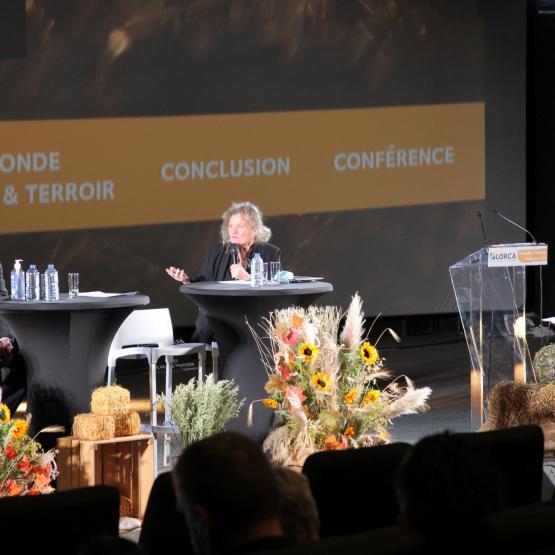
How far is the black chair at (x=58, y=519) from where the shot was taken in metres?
2.27

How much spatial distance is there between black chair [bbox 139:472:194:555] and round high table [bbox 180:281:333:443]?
331cm

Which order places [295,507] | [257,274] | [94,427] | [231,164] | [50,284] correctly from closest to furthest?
A: [295,507], [94,427], [50,284], [257,274], [231,164]

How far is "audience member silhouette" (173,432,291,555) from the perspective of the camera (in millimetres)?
1720

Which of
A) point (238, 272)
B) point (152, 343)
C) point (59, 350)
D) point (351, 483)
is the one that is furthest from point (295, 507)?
point (238, 272)

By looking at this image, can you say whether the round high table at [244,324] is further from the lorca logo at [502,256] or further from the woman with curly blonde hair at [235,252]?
the lorca logo at [502,256]

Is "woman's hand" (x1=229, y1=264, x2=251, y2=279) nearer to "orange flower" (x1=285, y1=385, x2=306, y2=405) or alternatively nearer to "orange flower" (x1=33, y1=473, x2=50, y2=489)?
"orange flower" (x1=285, y1=385, x2=306, y2=405)

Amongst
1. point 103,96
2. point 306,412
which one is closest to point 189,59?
point 103,96

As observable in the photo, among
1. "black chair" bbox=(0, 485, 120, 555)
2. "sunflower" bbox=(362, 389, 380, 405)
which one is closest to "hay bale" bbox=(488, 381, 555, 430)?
"sunflower" bbox=(362, 389, 380, 405)

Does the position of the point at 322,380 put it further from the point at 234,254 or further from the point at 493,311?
the point at 234,254

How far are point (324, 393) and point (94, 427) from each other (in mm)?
977

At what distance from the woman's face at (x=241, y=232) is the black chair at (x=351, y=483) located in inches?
160

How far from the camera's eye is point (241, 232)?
688 centimetres

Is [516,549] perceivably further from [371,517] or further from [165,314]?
[165,314]

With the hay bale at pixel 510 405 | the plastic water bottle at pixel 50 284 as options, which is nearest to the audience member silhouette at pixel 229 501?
the hay bale at pixel 510 405
